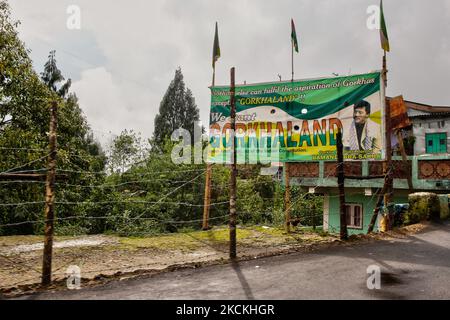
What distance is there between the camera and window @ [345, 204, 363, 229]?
17172 mm

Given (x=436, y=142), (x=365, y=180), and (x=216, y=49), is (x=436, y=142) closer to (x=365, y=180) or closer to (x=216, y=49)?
(x=365, y=180)

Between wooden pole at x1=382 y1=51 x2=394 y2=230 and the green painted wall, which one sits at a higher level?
wooden pole at x1=382 y1=51 x2=394 y2=230

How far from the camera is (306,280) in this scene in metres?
6.82

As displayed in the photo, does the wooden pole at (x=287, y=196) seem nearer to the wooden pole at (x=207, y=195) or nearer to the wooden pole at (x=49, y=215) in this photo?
the wooden pole at (x=207, y=195)

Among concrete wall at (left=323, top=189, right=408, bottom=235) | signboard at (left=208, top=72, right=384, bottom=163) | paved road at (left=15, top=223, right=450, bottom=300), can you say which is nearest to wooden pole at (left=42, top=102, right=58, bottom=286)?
paved road at (left=15, top=223, right=450, bottom=300)

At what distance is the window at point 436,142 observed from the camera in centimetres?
2881

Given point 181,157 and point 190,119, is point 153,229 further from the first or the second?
point 190,119

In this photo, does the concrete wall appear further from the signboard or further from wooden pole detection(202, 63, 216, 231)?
wooden pole detection(202, 63, 216, 231)

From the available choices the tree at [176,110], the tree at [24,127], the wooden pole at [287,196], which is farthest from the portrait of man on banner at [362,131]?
the tree at [176,110]

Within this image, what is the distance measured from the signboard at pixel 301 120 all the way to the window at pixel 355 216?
5051mm

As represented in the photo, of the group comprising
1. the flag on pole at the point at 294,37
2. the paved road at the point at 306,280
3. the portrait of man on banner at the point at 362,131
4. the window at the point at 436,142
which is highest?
the flag on pole at the point at 294,37

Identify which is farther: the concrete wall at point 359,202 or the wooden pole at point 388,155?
the concrete wall at point 359,202

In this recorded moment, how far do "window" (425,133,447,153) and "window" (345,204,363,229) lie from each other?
1625cm

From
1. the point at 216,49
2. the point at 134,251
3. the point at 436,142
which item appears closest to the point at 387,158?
the point at 216,49
